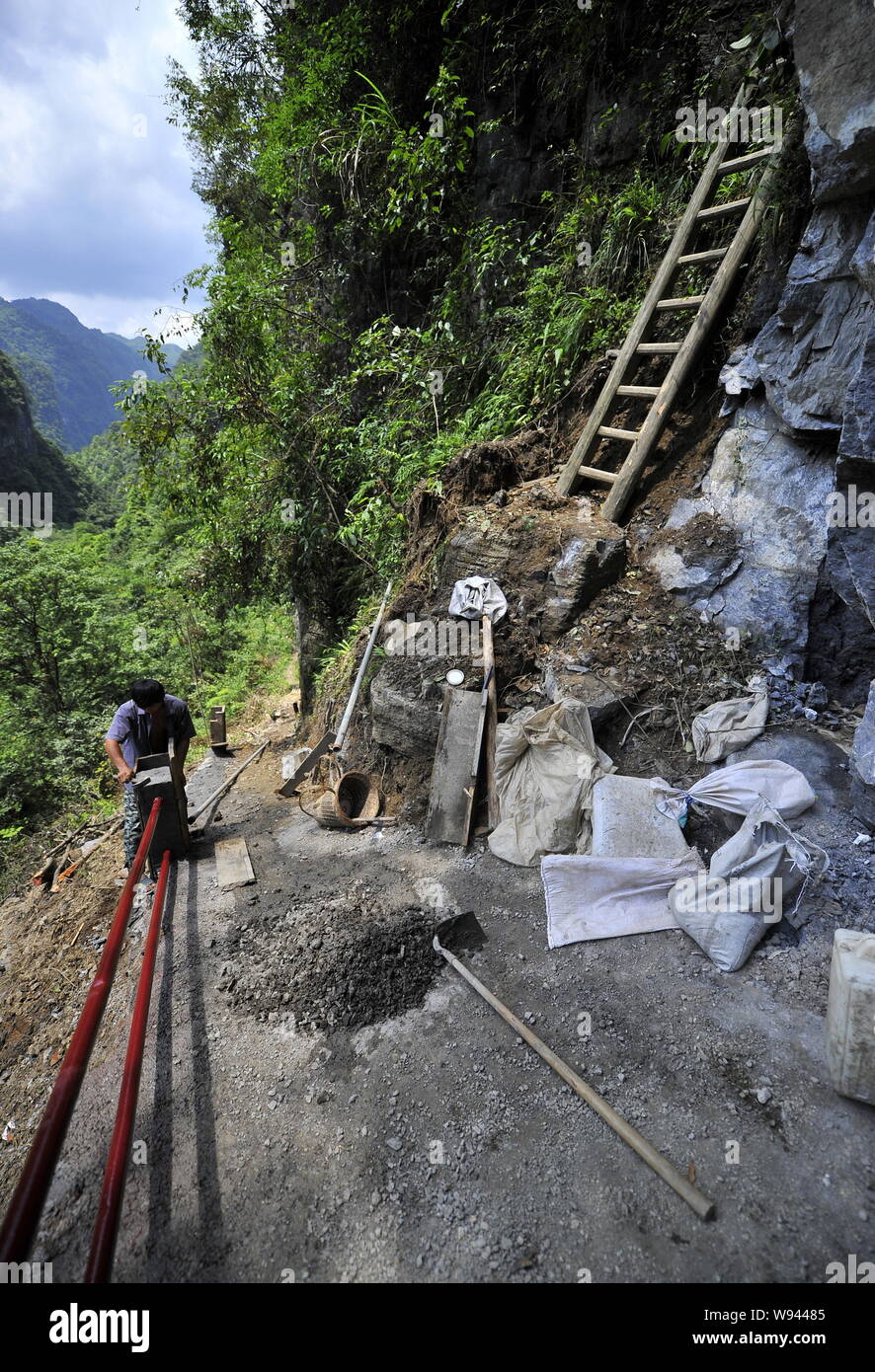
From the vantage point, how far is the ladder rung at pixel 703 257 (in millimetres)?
4625

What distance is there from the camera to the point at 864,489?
3.32 meters

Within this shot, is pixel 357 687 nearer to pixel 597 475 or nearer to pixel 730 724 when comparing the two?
pixel 597 475

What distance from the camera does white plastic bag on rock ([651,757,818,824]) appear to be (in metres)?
3.17

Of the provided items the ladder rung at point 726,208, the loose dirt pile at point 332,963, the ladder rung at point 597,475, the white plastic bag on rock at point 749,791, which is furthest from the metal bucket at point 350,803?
the ladder rung at point 726,208

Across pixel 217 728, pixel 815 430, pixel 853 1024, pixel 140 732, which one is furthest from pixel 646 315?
pixel 217 728

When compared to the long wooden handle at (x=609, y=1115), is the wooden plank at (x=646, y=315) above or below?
above

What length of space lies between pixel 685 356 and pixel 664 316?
2.83 ft

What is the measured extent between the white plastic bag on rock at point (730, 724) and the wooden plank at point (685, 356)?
209 centimetres

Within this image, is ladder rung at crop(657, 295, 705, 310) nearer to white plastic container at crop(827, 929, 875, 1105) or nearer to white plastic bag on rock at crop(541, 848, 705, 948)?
white plastic bag on rock at crop(541, 848, 705, 948)

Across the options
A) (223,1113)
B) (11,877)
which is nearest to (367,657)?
(223,1113)

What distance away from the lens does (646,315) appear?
501 centimetres

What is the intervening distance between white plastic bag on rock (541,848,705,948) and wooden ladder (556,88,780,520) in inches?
125

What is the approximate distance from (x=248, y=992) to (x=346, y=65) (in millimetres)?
11191

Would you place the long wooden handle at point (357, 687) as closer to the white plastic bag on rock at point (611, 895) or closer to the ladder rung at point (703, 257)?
the white plastic bag on rock at point (611, 895)
